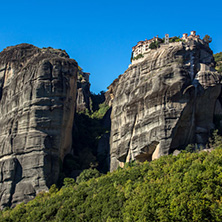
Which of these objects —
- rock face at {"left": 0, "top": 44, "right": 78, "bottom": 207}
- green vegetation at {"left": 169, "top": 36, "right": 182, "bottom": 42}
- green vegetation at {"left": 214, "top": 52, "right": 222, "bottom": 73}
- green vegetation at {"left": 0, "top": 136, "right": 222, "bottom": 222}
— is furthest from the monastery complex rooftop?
green vegetation at {"left": 0, "top": 136, "right": 222, "bottom": 222}

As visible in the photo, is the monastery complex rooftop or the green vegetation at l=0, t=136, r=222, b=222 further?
the monastery complex rooftop

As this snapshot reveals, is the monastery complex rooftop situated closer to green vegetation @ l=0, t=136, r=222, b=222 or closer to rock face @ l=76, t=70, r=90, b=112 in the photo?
rock face @ l=76, t=70, r=90, b=112

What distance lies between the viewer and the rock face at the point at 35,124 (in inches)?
2144

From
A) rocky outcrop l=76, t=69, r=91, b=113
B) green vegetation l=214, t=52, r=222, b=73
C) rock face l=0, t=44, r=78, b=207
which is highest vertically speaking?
green vegetation l=214, t=52, r=222, b=73

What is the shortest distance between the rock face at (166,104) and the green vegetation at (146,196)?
334cm

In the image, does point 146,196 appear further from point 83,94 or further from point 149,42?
point 83,94

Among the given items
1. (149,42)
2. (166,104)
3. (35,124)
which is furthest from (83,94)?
(166,104)

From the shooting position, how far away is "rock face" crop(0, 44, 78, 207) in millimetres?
54469

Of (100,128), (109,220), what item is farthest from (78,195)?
(100,128)

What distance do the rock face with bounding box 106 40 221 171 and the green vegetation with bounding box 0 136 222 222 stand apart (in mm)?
3340

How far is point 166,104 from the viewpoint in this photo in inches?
2098

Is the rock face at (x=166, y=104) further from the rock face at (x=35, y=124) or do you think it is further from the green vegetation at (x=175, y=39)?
the rock face at (x=35, y=124)

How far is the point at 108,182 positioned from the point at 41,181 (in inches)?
407

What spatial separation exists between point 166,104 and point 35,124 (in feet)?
56.2
